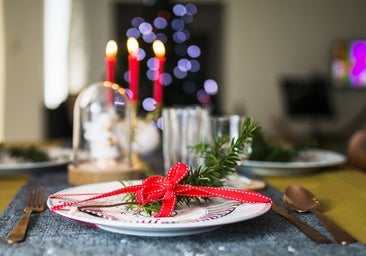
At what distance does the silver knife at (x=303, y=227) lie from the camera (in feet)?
1.98

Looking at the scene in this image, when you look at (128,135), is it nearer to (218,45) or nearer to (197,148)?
(197,148)

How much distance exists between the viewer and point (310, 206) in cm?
76

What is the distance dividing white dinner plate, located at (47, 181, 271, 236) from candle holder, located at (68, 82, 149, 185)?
0.94ft

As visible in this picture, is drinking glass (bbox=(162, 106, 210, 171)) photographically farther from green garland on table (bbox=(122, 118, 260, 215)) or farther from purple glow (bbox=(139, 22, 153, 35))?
purple glow (bbox=(139, 22, 153, 35))

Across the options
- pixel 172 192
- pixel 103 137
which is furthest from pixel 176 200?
pixel 103 137

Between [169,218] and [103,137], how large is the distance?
0.47 meters

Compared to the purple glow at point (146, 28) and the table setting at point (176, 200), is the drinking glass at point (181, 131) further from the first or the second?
the purple glow at point (146, 28)

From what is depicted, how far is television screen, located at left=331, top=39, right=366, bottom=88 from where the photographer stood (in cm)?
569

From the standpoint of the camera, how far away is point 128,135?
46.3 inches

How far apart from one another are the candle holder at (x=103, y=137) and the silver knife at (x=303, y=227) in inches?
15.6

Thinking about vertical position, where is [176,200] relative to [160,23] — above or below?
below

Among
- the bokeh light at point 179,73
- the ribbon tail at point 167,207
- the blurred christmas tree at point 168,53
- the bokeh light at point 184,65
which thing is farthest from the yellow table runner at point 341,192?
the bokeh light at point 184,65

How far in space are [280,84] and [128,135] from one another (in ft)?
15.4

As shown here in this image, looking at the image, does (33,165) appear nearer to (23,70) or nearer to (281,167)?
(281,167)
